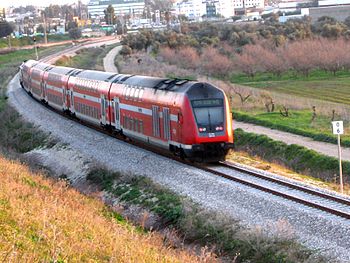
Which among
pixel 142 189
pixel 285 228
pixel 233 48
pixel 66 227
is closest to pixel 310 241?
pixel 285 228

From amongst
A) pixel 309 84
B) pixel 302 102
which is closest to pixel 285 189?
pixel 302 102

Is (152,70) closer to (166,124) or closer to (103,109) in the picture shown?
(103,109)

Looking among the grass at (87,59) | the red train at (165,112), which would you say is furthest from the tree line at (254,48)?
the red train at (165,112)

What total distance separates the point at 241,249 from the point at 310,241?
1.45 m

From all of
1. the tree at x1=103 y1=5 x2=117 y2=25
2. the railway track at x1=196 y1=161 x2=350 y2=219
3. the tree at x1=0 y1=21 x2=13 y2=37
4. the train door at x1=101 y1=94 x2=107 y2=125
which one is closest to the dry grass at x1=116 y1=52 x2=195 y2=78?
the train door at x1=101 y1=94 x2=107 y2=125

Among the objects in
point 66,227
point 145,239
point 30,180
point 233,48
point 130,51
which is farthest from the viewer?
point 130,51

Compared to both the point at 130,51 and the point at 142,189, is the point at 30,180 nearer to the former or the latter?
the point at 142,189

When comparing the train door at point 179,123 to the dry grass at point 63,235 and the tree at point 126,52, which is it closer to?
the dry grass at point 63,235

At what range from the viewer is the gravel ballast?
50.2 ft

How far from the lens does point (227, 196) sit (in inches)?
763

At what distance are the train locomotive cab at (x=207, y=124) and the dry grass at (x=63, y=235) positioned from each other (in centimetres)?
520

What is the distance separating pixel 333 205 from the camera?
17625 mm

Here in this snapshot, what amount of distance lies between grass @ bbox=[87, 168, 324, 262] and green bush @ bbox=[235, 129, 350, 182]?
23.7 ft

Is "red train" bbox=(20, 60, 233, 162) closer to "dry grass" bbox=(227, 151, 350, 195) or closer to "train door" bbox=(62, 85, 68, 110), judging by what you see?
"dry grass" bbox=(227, 151, 350, 195)
